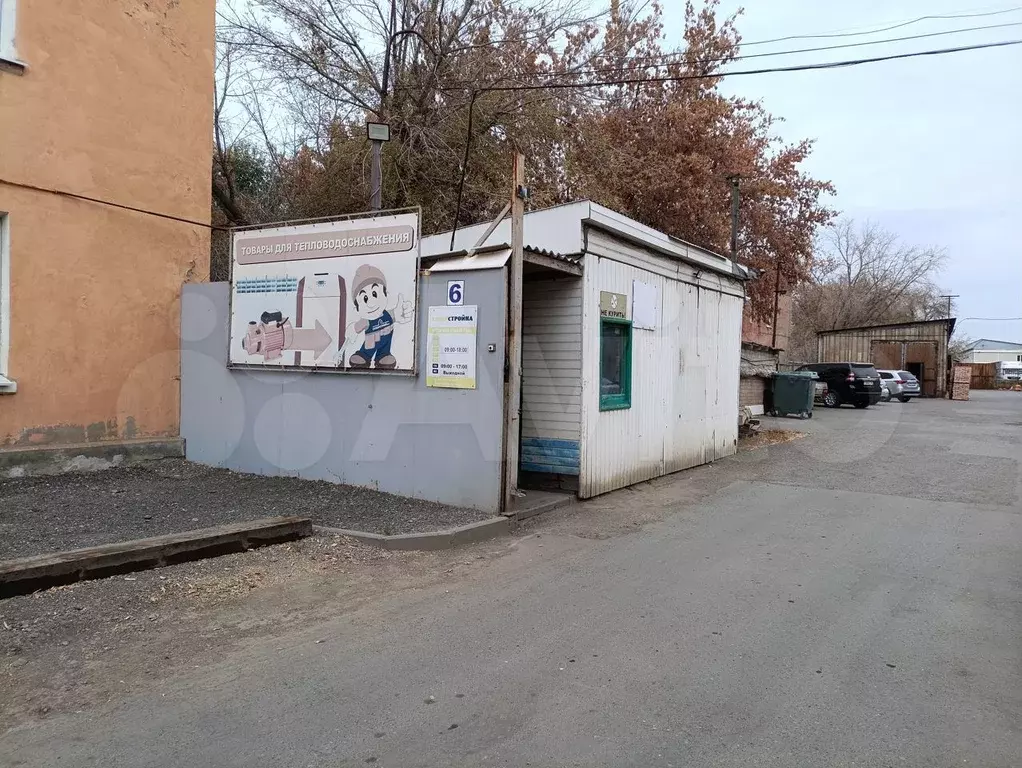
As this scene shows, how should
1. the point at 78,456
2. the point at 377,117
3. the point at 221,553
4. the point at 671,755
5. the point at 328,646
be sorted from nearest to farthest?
the point at 671,755 → the point at 328,646 → the point at 221,553 → the point at 78,456 → the point at 377,117

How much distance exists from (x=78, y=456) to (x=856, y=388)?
84.7ft

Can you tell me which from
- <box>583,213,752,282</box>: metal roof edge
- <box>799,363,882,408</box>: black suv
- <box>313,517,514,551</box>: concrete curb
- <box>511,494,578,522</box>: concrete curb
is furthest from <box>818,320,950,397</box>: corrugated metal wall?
<box>313,517,514,551</box>: concrete curb

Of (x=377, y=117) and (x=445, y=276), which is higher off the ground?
(x=377, y=117)

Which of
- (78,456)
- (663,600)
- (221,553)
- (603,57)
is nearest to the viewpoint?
(663,600)

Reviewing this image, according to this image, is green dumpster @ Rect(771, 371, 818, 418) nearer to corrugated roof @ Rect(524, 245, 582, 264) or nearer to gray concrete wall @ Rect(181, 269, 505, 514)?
corrugated roof @ Rect(524, 245, 582, 264)

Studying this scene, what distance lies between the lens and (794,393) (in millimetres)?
22656

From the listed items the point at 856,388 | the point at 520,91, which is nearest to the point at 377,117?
the point at 520,91

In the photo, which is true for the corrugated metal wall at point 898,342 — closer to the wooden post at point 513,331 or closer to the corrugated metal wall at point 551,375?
the corrugated metal wall at point 551,375

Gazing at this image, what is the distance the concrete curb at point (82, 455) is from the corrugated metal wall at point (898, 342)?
117 feet

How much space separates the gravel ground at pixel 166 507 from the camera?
21.2ft

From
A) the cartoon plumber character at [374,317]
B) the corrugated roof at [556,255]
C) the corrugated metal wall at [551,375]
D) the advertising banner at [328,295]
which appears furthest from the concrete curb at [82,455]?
the corrugated roof at [556,255]

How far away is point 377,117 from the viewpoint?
15.6m

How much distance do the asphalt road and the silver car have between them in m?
28.3

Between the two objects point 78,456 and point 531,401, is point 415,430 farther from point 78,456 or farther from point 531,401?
point 78,456
